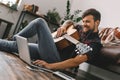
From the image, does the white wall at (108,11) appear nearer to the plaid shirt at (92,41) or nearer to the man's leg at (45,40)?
the plaid shirt at (92,41)

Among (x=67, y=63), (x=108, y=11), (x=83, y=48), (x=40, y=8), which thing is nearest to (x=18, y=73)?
(x=67, y=63)

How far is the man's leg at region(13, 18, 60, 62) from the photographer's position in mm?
2303

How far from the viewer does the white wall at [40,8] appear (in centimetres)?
564

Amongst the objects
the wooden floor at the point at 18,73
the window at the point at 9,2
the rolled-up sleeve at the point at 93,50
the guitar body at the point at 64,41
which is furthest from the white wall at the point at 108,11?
the wooden floor at the point at 18,73

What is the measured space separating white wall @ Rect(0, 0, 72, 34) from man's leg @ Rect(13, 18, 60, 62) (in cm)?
343

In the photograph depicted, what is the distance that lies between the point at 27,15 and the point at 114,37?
324 cm

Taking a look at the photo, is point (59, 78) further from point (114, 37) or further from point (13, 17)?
point (13, 17)

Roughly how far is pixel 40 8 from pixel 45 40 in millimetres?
3778

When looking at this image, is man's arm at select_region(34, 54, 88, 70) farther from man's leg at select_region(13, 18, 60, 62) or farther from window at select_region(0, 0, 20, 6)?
window at select_region(0, 0, 20, 6)

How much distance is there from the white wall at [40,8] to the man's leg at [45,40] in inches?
135

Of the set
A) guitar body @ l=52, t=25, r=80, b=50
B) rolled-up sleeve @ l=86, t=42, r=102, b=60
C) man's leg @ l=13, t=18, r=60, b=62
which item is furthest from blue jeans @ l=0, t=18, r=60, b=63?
rolled-up sleeve @ l=86, t=42, r=102, b=60

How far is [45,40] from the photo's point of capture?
2.30 meters

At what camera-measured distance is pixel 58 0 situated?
20.2 ft

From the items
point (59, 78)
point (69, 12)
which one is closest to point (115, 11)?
point (69, 12)
